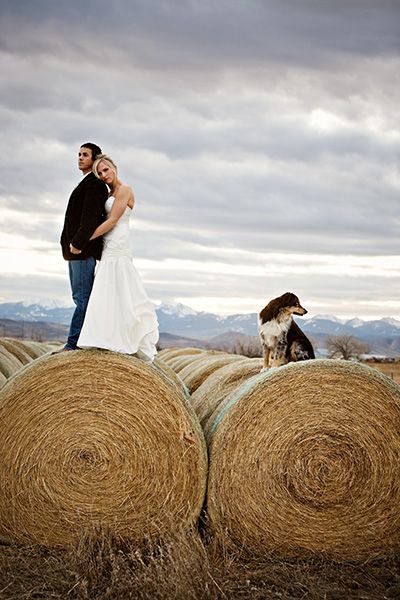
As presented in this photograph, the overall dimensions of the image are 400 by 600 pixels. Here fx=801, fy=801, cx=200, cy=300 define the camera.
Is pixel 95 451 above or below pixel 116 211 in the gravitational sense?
below

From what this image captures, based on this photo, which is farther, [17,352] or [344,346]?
[344,346]

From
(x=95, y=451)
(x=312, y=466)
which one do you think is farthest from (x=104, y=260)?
(x=312, y=466)

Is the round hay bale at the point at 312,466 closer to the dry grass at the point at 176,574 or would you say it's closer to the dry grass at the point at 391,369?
the dry grass at the point at 176,574

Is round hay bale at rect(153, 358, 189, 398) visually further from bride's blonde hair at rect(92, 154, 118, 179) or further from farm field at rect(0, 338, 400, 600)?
bride's blonde hair at rect(92, 154, 118, 179)

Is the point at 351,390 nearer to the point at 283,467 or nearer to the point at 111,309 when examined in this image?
the point at 283,467

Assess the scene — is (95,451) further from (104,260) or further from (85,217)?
(85,217)

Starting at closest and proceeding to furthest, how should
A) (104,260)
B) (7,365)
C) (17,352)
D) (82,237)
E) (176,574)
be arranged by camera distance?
(176,574) < (82,237) < (104,260) < (7,365) < (17,352)

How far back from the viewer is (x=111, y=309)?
6113mm

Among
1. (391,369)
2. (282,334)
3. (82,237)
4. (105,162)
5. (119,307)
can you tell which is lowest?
(391,369)

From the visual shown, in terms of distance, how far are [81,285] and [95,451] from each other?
1325 mm

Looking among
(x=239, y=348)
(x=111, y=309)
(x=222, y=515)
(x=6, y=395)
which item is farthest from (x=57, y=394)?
(x=239, y=348)

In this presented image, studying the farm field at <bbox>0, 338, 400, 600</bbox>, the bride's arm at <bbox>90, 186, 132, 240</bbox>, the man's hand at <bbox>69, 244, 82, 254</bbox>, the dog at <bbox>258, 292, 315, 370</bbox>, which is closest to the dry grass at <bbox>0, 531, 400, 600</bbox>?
the farm field at <bbox>0, 338, 400, 600</bbox>

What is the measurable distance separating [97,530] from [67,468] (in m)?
0.49

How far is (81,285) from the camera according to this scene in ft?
20.7
